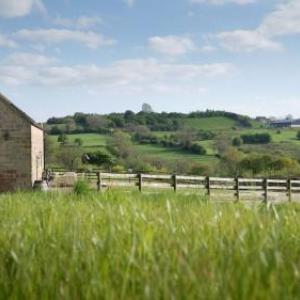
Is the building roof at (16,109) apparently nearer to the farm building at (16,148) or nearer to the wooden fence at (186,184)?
the farm building at (16,148)

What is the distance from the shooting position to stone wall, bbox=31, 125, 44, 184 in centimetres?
2922

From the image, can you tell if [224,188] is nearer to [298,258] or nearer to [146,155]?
[298,258]

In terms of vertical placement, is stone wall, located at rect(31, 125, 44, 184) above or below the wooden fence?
above

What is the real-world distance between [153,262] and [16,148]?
91.3 ft

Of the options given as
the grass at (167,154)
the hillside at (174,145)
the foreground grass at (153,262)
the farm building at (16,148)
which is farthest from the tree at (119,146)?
the foreground grass at (153,262)

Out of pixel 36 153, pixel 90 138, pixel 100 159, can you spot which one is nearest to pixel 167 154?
pixel 90 138

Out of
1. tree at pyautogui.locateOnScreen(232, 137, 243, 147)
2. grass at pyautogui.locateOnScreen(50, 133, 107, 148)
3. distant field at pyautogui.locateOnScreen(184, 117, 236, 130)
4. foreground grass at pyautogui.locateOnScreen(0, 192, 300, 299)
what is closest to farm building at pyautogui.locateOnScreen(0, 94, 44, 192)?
foreground grass at pyautogui.locateOnScreen(0, 192, 300, 299)

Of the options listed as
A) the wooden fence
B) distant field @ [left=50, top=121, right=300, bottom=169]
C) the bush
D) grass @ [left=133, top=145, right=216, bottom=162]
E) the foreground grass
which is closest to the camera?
the foreground grass

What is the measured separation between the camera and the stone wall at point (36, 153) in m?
29.2

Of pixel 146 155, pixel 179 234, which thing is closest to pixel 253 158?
pixel 146 155

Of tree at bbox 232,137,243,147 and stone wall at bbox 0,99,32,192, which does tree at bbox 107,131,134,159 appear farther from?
stone wall at bbox 0,99,32,192

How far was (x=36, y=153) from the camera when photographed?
30578 millimetres

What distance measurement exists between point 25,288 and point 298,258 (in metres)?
1.25

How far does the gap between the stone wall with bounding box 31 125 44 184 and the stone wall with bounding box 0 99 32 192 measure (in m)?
0.30
